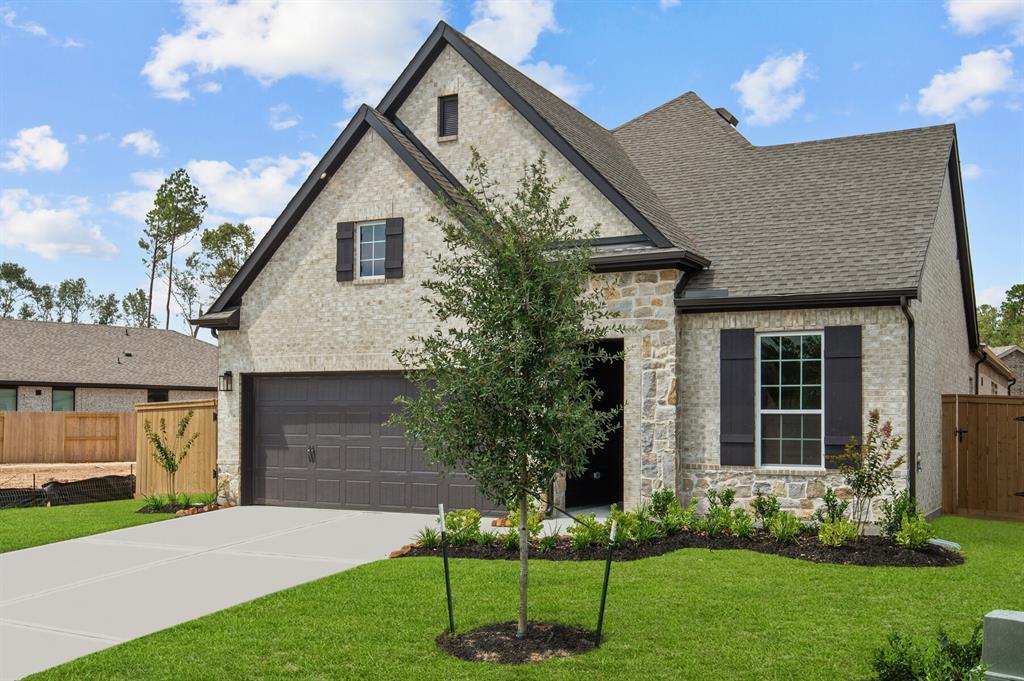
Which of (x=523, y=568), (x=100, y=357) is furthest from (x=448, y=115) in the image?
(x=100, y=357)

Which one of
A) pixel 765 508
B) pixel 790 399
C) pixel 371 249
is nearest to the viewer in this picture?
pixel 765 508

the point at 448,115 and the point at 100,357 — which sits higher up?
the point at 448,115

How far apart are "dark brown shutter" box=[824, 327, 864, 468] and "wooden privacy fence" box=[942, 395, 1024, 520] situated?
405 centimetres

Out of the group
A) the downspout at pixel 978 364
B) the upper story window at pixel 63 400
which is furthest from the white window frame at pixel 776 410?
the upper story window at pixel 63 400

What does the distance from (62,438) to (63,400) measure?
4.78 metres

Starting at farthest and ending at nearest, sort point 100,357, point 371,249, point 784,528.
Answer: point 100,357 → point 371,249 → point 784,528

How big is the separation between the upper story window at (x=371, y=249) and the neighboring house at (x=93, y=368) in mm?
22683

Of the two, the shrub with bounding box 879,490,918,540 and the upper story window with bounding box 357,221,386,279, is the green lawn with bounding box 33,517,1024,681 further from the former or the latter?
the upper story window with bounding box 357,221,386,279

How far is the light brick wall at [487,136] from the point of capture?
592 inches

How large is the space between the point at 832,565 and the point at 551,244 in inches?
224

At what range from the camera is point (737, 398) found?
13.6m

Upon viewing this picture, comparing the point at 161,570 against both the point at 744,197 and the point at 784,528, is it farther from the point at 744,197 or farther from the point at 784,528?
the point at 744,197

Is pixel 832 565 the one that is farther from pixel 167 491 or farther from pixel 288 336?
pixel 167 491

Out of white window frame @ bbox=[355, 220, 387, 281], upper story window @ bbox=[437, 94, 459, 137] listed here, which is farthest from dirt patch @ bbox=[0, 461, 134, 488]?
upper story window @ bbox=[437, 94, 459, 137]
